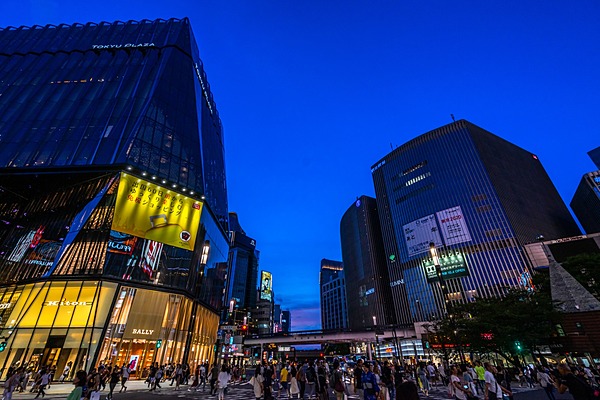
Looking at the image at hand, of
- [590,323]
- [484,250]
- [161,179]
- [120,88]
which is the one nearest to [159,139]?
[161,179]

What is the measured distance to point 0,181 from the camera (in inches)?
1291

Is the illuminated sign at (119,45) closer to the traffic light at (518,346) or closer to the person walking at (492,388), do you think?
the person walking at (492,388)

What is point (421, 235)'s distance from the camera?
270 ft

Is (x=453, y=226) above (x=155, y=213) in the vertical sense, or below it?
above

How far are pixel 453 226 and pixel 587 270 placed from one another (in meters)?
37.7

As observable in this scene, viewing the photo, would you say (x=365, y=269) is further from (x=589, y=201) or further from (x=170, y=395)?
(x=170, y=395)

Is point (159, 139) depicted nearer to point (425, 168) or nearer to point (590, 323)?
point (590, 323)

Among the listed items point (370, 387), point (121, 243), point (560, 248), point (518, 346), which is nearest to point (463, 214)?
point (560, 248)

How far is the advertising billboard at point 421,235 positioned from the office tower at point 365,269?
24211mm

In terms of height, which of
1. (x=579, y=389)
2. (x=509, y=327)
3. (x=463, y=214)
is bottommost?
(x=579, y=389)

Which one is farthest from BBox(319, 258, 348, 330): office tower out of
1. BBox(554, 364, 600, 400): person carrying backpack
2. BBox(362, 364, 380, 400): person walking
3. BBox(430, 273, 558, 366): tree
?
BBox(554, 364, 600, 400): person carrying backpack

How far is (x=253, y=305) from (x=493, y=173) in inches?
4367

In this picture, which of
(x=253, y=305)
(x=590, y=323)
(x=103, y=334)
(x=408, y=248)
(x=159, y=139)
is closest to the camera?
(x=103, y=334)

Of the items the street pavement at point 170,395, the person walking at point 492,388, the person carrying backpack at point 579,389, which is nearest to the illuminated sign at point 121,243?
the street pavement at point 170,395
